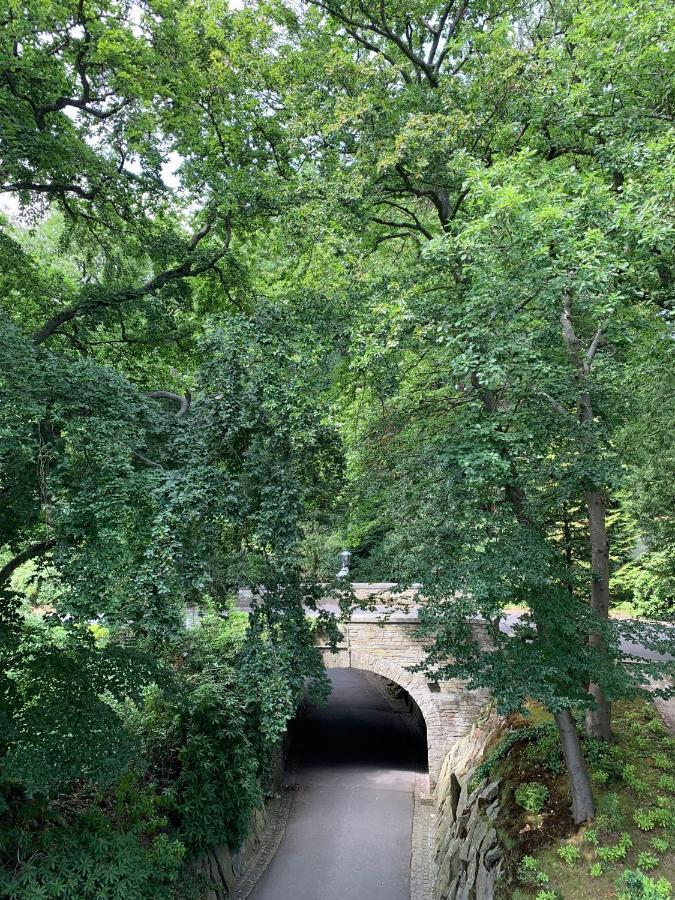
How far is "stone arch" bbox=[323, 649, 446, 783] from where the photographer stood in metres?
13.2

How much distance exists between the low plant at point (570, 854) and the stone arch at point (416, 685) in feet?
21.7

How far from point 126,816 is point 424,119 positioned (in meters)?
9.96

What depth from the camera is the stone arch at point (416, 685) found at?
13156 millimetres

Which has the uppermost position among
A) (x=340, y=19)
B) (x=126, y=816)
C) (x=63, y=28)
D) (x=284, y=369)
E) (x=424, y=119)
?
(x=340, y=19)

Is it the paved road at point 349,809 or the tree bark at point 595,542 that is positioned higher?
the tree bark at point 595,542

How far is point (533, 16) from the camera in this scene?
28.8ft

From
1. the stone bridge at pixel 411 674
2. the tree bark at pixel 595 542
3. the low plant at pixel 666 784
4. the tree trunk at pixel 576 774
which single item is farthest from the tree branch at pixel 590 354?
the stone bridge at pixel 411 674

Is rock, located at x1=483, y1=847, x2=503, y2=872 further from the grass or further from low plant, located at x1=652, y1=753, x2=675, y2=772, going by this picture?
low plant, located at x1=652, y1=753, x2=675, y2=772

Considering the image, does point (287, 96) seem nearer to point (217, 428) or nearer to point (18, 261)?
point (18, 261)

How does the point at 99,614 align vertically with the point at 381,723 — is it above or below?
above

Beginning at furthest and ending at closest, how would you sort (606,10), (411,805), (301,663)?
(411,805), (606,10), (301,663)

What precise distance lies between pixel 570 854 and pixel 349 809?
807 centimetres

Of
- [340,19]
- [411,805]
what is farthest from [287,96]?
[411,805]

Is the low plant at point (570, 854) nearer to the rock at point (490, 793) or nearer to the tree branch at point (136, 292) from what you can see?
the rock at point (490, 793)
